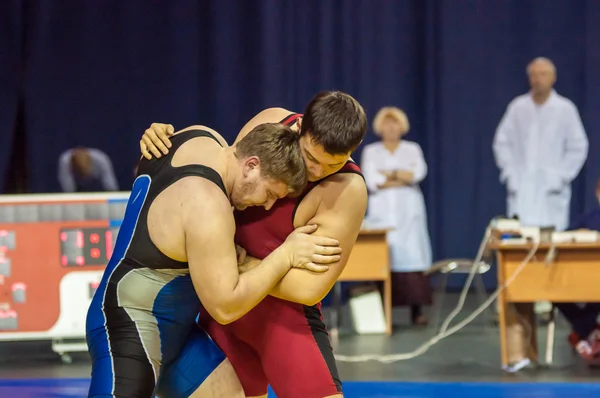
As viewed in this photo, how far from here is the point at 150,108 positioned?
8.09 metres

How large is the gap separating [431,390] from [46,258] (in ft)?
6.81

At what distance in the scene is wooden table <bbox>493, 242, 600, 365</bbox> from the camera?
15.1 ft

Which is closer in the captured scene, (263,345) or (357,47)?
(263,345)

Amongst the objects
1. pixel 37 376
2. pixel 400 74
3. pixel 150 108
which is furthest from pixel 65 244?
pixel 400 74

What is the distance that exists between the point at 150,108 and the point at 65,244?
3415mm

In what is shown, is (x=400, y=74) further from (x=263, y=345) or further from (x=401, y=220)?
(x=263, y=345)

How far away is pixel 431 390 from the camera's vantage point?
159 inches

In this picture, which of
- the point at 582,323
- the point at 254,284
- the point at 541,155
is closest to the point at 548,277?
the point at 582,323

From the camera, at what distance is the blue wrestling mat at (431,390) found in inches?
156

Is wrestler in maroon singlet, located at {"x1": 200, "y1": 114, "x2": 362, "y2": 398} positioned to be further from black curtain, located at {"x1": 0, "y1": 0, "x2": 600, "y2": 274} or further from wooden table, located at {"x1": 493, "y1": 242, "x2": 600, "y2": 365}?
black curtain, located at {"x1": 0, "y1": 0, "x2": 600, "y2": 274}

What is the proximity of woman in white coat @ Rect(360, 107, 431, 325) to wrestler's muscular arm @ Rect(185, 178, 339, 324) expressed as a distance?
3837mm

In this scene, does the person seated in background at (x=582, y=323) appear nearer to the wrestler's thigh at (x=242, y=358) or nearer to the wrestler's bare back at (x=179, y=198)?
the wrestler's thigh at (x=242, y=358)

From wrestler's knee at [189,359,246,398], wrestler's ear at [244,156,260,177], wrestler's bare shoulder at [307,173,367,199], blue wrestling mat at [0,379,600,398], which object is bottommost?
blue wrestling mat at [0,379,600,398]

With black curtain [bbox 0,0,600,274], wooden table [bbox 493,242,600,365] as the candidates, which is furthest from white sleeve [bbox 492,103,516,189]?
wooden table [bbox 493,242,600,365]
